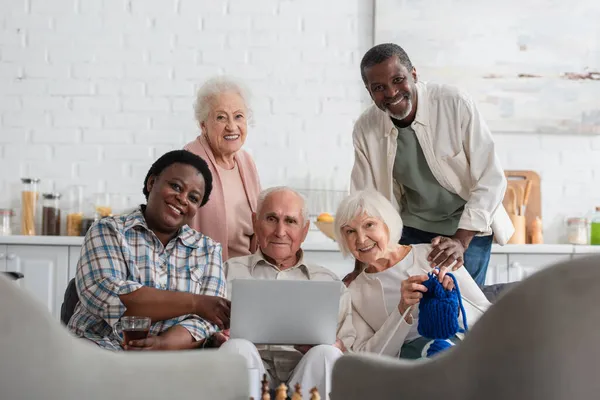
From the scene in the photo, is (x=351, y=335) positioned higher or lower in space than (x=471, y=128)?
lower

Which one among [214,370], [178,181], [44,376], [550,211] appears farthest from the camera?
[550,211]

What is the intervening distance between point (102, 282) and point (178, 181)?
432 millimetres

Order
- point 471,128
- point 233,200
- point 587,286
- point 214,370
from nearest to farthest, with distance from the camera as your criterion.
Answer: point 587,286 < point 214,370 < point 471,128 < point 233,200

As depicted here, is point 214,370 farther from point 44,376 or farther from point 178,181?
point 178,181

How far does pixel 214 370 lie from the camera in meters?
1.46

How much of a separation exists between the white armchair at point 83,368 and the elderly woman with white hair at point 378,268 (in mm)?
1298

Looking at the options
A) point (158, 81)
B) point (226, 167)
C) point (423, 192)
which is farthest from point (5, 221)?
point (423, 192)

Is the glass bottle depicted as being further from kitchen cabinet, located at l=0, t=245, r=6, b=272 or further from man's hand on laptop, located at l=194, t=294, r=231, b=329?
kitchen cabinet, located at l=0, t=245, r=6, b=272

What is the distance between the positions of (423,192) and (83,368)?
2.05m

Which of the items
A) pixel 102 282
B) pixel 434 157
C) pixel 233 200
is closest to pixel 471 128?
pixel 434 157

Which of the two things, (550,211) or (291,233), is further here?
(550,211)

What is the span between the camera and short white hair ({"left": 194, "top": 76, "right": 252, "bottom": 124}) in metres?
3.44

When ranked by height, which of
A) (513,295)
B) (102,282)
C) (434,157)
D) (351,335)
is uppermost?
(434,157)

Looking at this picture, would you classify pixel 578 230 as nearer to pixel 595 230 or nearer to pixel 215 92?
pixel 595 230
